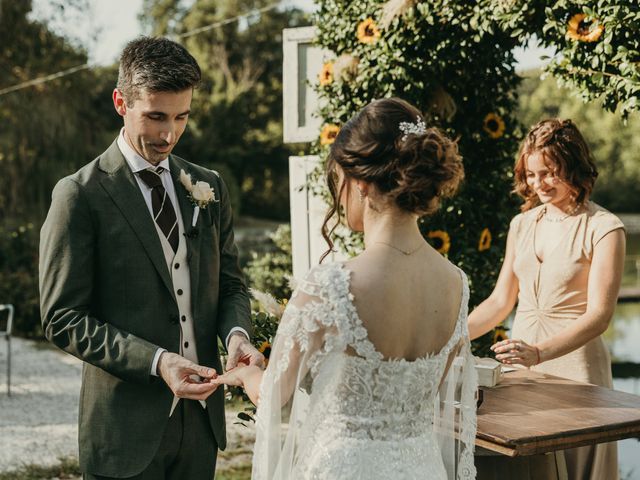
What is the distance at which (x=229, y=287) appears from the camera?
2615 mm

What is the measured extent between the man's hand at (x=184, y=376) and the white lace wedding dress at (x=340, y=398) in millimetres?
184

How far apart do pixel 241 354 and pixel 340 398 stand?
0.46 metres

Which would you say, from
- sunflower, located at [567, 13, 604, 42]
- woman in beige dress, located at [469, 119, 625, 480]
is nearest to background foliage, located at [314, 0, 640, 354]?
sunflower, located at [567, 13, 604, 42]

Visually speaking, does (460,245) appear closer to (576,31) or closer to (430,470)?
(576,31)

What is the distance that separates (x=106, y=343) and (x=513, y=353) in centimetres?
170

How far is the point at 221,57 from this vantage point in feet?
122

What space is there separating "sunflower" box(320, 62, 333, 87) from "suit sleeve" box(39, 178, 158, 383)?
3088 millimetres

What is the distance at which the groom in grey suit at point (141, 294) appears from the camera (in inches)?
87.4

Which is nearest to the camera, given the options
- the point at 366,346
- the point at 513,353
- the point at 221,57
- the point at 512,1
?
the point at 366,346

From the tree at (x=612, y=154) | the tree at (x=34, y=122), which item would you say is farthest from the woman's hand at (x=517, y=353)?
the tree at (x=612, y=154)

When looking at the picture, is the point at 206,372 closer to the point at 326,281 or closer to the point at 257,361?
the point at 257,361

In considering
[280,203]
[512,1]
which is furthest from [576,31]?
[280,203]

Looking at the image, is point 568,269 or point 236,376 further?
point 568,269

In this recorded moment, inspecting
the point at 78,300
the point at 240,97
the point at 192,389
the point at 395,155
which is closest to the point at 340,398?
the point at 192,389
